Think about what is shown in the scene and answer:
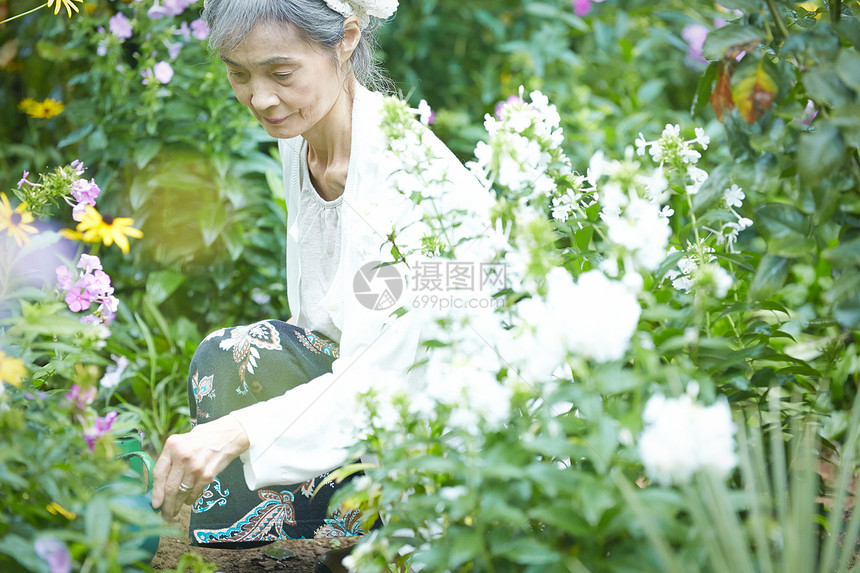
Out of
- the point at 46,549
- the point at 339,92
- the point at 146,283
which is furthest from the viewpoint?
the point at 146,283

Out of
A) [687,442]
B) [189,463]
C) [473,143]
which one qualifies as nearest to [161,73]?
[473,143]

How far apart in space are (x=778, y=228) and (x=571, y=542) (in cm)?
57

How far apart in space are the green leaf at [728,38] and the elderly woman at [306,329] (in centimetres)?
44

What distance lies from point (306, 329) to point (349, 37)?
652 mm

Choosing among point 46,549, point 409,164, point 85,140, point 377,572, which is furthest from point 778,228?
point 85,140

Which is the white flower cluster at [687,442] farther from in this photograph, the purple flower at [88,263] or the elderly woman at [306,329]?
the purple flower at [88,263]

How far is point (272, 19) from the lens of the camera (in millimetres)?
1549

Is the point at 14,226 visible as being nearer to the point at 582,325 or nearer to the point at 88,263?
the point at 88,263

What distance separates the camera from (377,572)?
965 mm

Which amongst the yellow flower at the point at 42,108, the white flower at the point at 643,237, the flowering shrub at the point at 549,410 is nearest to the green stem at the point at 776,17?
the flowering shrub at the point at 549,410

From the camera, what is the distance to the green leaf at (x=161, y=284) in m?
2.36

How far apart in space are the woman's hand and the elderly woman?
2cm

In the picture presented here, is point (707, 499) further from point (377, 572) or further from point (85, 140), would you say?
point (85, 140)

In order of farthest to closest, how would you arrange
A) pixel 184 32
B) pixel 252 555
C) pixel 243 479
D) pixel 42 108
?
1. pixel 42 108
2. pixel 184 32
3. pixel 252 555
4. pixel 243 479
